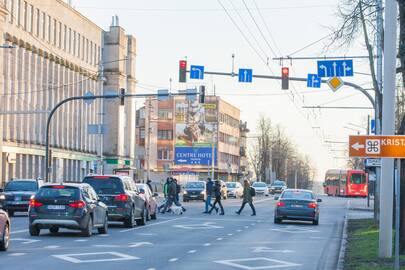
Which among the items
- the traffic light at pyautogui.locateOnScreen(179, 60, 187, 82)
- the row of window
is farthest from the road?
the row of window

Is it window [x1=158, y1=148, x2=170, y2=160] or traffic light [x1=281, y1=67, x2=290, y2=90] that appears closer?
traffic light [x1=281, y1=67, x2=290, y2=90]

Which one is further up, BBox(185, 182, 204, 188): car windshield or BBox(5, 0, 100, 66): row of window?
BBox(5, 0, 100, 66): row of window

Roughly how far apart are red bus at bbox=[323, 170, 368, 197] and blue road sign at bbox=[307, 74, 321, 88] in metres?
51.0

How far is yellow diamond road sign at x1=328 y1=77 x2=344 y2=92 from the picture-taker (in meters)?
32.9

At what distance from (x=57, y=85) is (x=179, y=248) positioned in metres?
58.0

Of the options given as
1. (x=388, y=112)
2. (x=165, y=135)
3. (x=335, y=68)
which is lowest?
(x=388, y=112)

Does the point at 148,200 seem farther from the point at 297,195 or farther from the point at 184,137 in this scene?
the point at 184,137

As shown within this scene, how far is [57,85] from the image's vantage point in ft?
260

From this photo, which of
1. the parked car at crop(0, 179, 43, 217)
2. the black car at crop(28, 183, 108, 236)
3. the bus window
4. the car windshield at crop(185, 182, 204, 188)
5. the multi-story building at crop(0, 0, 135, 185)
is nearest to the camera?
the black car at crop(28, 183, 108, 236)

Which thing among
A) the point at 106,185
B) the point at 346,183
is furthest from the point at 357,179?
the point at 106,185

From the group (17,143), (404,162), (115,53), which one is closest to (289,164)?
(115,53)

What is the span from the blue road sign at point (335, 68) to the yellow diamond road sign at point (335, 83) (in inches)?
91.1

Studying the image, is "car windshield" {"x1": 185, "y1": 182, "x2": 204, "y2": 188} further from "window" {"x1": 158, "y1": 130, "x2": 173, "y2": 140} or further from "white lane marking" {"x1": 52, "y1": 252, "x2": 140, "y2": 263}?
"window" {"x1": 158, "y1": 130, "x2": 173, "y2": 140}

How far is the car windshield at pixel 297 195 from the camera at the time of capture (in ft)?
120
